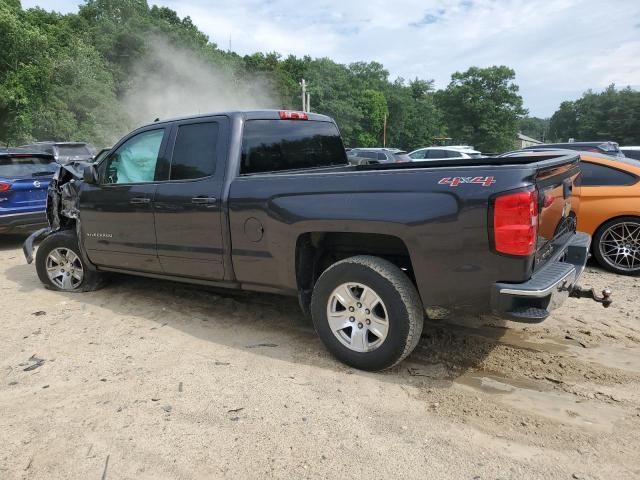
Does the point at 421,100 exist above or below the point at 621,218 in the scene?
above

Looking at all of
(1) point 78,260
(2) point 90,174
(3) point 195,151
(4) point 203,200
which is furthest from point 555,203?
(1) point 78,260

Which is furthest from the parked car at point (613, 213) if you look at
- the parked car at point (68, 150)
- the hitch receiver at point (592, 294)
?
the parked car at point (68, 150)

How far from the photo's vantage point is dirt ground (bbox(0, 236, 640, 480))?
2.48 metres

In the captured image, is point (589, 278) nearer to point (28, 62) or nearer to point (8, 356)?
point (8, 356)

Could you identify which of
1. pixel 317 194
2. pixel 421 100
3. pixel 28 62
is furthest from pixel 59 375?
pixel 421 100

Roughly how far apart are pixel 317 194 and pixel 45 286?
161 inches

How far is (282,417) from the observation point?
2895mm

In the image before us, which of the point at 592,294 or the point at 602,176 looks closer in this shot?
the point at 592,294

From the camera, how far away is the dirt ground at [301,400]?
97.7 inches

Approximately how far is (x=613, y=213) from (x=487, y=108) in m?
67.1

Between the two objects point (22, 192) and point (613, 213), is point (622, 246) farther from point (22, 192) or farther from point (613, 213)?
point (22, 192)

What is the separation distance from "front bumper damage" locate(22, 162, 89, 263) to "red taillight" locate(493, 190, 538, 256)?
4.39 m

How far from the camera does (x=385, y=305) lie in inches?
125

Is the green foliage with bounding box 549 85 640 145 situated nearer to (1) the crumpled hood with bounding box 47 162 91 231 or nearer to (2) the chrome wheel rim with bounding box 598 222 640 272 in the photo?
(2) the chrome wheel rim with bounding box 598 222 640 272
